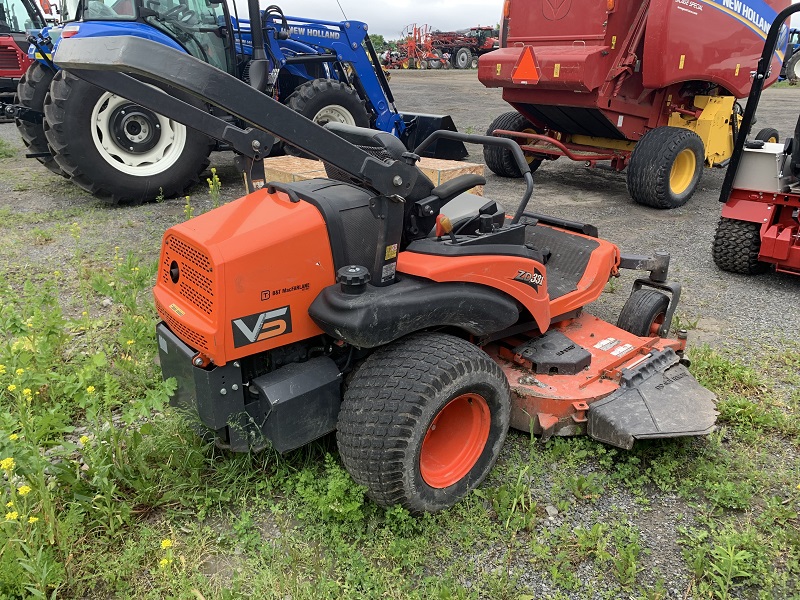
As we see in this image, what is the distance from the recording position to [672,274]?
190 inches

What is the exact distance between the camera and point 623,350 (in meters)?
3.03

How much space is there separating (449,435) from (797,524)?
1.32 m

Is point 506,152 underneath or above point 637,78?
underneath

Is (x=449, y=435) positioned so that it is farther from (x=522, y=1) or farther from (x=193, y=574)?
(x=522, y=1)

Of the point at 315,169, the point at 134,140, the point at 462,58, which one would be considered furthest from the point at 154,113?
the point at 462,58

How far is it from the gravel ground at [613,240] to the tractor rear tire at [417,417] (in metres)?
0.28

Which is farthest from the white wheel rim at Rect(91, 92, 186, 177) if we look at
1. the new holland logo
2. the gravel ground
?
the new holland logo

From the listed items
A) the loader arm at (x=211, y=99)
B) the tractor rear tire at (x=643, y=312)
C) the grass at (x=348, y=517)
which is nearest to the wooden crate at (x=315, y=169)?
the tractor rear tire at (x=643, y=312)

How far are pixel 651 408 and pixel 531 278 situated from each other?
741mm

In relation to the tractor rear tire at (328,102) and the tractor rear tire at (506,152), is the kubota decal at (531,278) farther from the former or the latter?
the tractor rear tire at (506,152)

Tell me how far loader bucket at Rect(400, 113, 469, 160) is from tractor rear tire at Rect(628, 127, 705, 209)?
7.45ft

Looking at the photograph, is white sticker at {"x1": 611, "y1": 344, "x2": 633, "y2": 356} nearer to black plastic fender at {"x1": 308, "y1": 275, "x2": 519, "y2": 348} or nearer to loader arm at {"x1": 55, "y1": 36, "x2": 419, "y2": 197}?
black plastic fender at {"x1": 308, "y1": 275, "x2": 519, "y2": 348}

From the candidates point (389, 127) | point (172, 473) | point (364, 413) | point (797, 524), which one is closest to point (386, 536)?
point (364, 413)

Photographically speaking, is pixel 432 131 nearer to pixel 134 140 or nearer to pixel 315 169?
pixel 315 169
